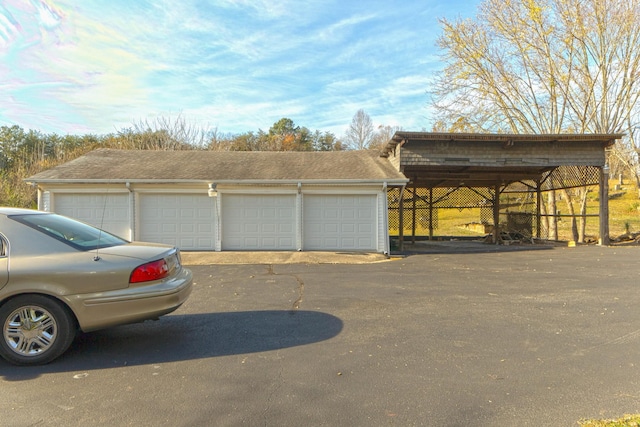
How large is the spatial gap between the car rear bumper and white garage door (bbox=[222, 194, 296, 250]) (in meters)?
9.20

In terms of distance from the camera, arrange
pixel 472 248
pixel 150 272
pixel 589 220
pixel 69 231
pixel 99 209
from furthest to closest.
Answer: pixel 589 220
pixel 472 248
pixel 99 209
pixel 69 231
pixel 150 272

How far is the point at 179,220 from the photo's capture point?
13.4 metres

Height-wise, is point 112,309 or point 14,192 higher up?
point 14,192

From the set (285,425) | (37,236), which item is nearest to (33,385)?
(37,236)

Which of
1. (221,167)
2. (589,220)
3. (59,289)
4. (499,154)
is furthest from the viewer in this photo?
(589,220)

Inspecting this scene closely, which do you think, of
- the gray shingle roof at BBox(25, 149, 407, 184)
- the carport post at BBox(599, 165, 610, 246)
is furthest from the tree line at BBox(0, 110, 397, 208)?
the carport post at BBox(599, 165, 610, 246)

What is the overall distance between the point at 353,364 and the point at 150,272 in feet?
7.79

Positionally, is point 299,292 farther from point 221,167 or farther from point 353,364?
point 221,167

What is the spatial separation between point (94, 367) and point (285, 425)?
2235mm

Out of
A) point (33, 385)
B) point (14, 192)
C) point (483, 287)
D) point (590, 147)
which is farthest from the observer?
point (14, 192)

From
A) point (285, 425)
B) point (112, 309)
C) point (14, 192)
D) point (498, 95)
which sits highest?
point (498, 95)

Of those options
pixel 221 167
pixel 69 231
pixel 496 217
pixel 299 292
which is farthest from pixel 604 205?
pixel 69 231

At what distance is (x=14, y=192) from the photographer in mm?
20953

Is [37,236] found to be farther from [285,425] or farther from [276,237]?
[276,237]
